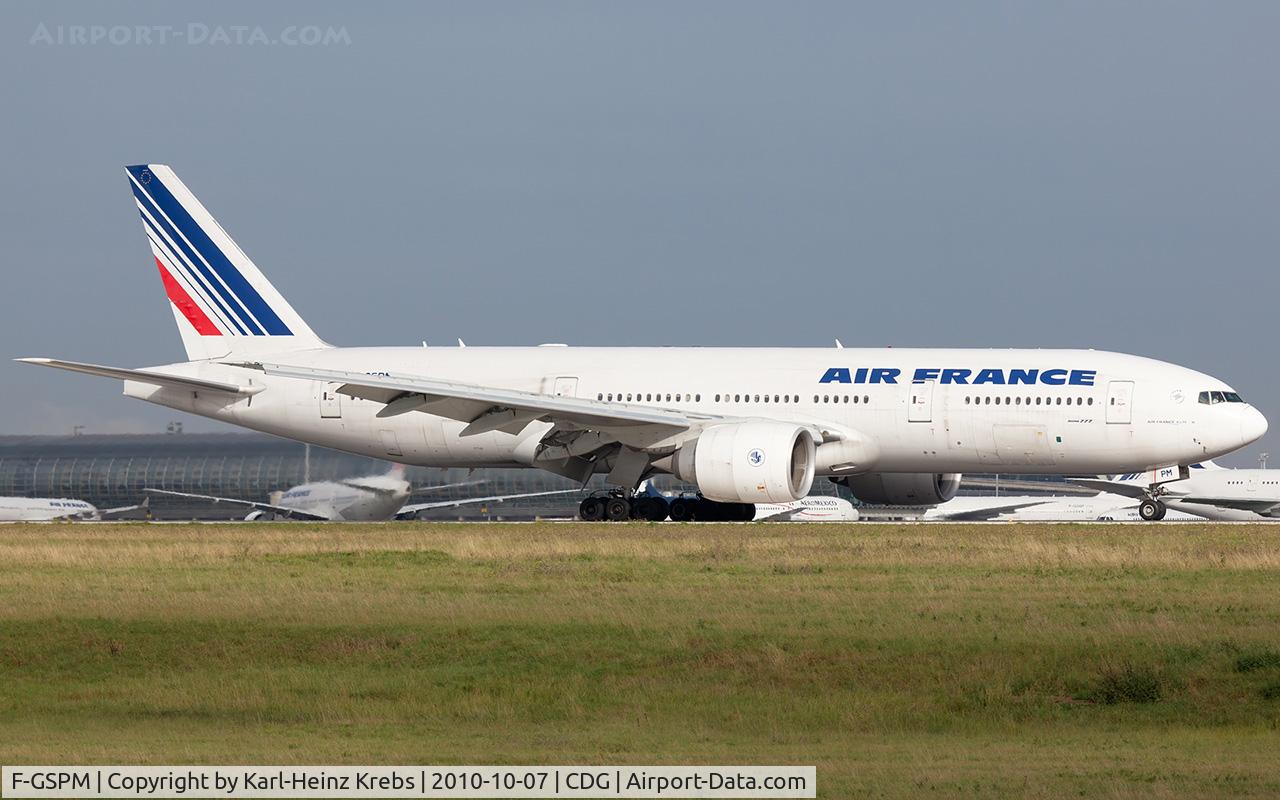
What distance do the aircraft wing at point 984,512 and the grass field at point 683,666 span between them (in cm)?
4883

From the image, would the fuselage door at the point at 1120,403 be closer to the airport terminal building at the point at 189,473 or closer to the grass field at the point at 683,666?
the grass field at the point at 683,666

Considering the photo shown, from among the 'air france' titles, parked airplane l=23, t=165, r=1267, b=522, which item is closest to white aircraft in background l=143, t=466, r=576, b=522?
parked airplane l=23, t=165, r=1267, b=522

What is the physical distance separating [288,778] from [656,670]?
5884 millimetres

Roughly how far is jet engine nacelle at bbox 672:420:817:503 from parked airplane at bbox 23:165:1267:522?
42 mm

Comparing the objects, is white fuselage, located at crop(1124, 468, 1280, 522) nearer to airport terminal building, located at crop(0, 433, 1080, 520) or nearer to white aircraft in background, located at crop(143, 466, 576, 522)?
airport terminal building, located at crop(0, 433, 1080, 520)

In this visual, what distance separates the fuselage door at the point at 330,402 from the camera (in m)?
41.0

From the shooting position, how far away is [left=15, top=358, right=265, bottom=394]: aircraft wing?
37.6m

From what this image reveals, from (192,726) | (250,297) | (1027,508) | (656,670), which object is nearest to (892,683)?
(656,670)

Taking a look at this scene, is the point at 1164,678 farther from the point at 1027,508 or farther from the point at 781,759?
the point at 1027,508

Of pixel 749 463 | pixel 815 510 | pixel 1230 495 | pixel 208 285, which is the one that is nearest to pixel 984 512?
pixel 815 510

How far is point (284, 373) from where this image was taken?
124ft

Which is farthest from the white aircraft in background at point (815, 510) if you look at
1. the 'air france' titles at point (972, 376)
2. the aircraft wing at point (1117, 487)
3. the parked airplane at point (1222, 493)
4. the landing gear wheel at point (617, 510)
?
the 'air france' titles at point (972, 376)

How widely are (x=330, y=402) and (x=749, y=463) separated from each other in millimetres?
11433

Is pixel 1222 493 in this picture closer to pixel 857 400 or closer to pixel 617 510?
pixel 857 400
